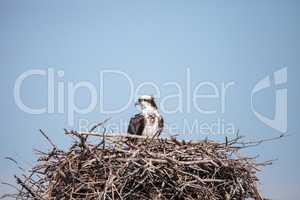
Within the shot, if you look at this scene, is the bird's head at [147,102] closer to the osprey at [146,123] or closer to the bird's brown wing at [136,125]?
the osprey at [146,123]

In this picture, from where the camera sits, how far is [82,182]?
5512mm

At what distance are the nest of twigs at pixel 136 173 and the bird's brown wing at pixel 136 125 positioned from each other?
A: 113cm

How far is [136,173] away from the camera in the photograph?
548 centimetres

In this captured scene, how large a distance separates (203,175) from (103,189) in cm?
111

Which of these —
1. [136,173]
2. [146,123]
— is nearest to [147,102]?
[146,123]

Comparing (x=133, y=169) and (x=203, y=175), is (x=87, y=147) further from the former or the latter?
(x=203, y=175)

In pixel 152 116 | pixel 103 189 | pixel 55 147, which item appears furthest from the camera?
pixel 152 116

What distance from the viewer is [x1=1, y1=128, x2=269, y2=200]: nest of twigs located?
548cm

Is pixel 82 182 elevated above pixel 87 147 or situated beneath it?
situated beneath

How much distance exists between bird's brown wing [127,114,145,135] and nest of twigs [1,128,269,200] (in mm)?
1128

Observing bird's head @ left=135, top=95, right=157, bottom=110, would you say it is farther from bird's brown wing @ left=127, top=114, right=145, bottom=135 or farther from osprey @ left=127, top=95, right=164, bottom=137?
bird's brown wing @ left=127, top=114, right=145, bottom=135

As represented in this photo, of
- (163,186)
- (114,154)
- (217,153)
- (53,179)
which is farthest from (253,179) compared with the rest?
(53,179)

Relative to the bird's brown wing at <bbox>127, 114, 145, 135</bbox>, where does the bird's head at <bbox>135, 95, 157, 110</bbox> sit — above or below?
above

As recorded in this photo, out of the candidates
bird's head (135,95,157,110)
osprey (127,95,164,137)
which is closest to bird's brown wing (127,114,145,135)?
osprey (127,95,164,137)
